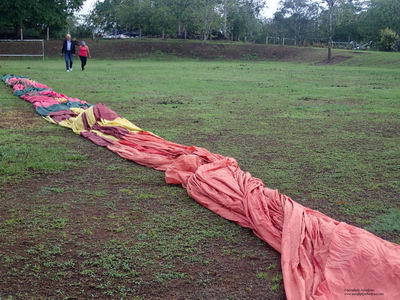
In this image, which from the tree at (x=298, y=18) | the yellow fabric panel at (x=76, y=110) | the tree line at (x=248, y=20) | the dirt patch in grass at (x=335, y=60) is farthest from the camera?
the tree at (x=298, y=18)

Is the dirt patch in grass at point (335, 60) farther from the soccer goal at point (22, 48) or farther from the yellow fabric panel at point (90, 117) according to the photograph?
the yellow fabric panel at point (90, 117)

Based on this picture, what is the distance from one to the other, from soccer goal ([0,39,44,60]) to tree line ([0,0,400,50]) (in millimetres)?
2384

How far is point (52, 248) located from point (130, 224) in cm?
78

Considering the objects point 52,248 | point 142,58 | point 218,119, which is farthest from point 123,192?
point 142,58

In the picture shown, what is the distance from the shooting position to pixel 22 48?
3672 cm

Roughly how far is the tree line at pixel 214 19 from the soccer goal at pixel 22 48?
7.82ft

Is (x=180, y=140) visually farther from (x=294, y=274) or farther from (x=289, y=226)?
(x=294, y=274)

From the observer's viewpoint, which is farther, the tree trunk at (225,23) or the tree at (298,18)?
the tree at (298,18)

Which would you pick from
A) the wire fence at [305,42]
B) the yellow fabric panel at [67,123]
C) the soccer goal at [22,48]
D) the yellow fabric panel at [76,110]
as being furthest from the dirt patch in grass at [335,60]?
the yellow fabric panel at [67,123]

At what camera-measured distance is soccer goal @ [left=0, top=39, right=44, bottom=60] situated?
3578 cm


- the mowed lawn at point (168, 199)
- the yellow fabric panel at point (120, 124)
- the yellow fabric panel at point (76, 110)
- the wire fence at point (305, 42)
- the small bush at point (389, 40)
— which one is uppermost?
the wire fence at point (305, 42)

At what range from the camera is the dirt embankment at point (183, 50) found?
3738 centimetres

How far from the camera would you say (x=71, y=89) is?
48.8ft

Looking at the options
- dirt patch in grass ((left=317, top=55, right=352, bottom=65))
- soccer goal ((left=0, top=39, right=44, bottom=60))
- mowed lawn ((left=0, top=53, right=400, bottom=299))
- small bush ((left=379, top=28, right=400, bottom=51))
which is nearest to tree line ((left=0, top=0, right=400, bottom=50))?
small bush ((left=379, top=28, right=400, bottom=51))
